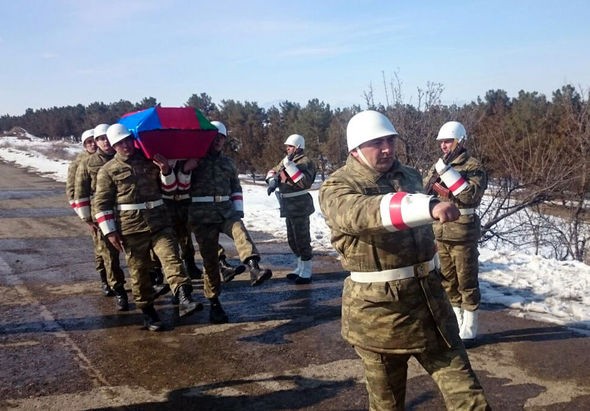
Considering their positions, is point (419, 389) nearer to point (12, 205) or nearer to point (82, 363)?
point (82, 363)

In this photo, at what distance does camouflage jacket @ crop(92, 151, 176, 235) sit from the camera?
19.7ft

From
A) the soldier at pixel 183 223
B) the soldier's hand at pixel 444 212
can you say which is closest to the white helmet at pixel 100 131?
the soldier at pixel 183 223

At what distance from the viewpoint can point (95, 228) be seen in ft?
24.1

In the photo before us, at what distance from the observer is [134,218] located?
601cm

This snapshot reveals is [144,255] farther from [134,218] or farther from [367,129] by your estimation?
[367,129]

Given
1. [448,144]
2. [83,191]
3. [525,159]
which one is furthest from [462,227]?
[525,159]

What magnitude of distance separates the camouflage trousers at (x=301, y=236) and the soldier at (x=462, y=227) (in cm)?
260

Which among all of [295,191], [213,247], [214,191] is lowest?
[213,247]

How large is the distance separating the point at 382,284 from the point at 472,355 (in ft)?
8.50

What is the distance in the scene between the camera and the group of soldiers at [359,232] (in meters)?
3.12

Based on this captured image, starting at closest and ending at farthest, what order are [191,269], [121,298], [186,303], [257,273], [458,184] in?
[458,184]
[186,303]
[257,273]
[121,298]
[191,269]

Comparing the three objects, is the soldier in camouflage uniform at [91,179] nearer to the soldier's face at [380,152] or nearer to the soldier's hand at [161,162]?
the soldier's hand at [161,162]

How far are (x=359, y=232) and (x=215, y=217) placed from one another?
3637mm

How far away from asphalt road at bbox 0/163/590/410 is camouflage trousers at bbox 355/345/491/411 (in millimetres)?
1056
